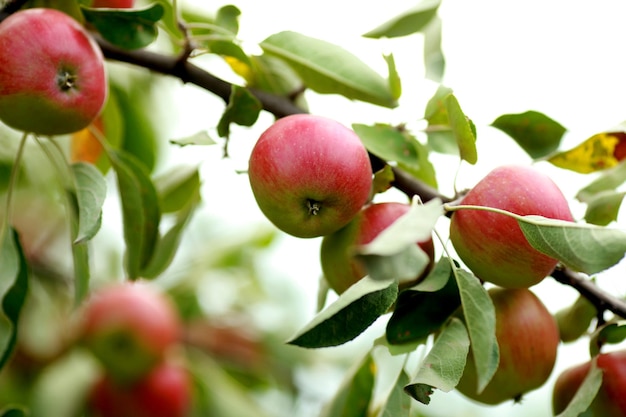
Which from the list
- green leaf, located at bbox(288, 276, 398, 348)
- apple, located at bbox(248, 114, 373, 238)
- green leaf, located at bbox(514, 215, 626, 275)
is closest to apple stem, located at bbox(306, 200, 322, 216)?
apple, located at bbox(248, 114, 373, 238)

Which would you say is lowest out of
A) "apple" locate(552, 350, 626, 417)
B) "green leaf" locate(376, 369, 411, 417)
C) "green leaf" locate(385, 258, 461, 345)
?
"green leaf" locate(376, 369, 411, 417)

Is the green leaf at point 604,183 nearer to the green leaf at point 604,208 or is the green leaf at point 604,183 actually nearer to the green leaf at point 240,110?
the green leaf at point 604,208

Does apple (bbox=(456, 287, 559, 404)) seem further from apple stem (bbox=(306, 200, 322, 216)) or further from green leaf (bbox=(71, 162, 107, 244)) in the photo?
green leaf (bbox=(71, 162, 107, 244))

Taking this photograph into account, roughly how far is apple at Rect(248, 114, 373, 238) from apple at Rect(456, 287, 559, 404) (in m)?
0.23

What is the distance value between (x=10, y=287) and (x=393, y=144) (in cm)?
52

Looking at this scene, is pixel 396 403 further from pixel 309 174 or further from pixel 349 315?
pixel 309 174

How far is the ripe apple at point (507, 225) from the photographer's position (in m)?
0.83

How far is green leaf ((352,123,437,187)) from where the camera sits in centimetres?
94

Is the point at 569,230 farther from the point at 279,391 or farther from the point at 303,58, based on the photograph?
the point at 279,391

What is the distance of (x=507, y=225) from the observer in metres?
0.83

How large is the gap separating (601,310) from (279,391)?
1.35m

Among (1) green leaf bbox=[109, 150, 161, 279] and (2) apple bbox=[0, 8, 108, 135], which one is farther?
(1) green leaf bbox=[109, 150, 161, 279]

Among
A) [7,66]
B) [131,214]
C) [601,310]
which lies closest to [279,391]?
[131,214]

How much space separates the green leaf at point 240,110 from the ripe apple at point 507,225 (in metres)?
0.28
